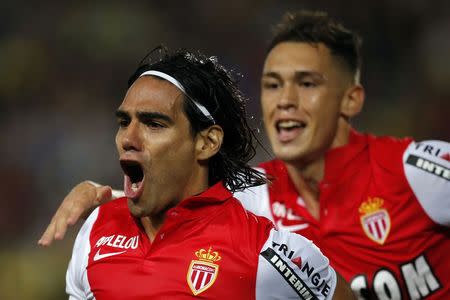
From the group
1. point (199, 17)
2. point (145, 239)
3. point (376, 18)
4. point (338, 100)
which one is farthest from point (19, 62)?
point (145, 239)

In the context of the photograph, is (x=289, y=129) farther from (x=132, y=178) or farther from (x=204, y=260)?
(x=204, y=260)

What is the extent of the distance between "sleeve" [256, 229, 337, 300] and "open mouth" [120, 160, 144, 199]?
458 mm

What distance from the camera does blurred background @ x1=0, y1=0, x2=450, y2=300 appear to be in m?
7.02

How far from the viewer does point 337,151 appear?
4.16 m

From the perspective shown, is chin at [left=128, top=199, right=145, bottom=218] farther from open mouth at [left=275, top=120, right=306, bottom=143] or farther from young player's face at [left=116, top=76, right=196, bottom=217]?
open mouth at [left=275, top=120, right=306, bottom=143]

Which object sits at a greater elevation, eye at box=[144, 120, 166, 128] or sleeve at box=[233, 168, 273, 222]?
eye at box=[144, 120, 166, 128]

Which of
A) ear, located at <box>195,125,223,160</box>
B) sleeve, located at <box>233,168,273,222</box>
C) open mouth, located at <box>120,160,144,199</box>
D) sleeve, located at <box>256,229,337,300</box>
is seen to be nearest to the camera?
sleeve, located at <box>256,229,337,300</box>

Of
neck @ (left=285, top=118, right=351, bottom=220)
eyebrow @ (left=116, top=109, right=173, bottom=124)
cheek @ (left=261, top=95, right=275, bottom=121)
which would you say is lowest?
neck @ (left=285, top=118, right=351, bottom=220)

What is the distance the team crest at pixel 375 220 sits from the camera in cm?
387

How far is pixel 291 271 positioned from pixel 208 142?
0.55m

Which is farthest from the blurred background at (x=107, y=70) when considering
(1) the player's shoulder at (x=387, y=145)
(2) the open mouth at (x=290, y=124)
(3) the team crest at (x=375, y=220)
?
(3) the team crest at (x=375, y=220)

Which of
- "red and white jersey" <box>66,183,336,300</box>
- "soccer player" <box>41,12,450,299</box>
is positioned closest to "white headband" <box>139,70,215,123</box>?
"red and white jersey" <box>66,183,336,300</box>

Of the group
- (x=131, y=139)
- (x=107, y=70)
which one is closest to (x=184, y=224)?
(x=131, y=139)

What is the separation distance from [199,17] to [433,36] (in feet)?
7.12
